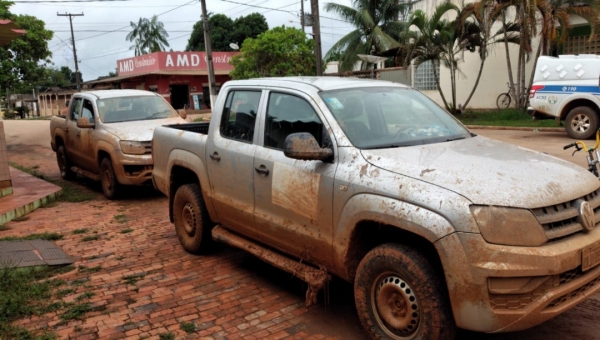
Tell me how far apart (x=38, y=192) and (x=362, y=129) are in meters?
7.06

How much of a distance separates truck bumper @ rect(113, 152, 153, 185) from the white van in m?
10.2

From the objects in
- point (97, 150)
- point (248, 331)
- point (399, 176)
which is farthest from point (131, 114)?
point (399, 176)

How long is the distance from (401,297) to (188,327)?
172cm

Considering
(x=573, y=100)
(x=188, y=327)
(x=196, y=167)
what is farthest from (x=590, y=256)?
(x=573, y=100)

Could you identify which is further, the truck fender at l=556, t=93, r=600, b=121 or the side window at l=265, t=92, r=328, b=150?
the truck fender at l=556, t=93, r=600, b=121

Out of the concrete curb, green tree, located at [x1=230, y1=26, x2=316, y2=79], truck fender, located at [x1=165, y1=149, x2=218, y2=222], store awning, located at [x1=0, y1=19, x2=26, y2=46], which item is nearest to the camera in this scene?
truck fender, located at [x1=165, y1=149, x2=218, y2=222]

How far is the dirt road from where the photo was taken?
3920 millimetres

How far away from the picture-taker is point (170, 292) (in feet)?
15.6

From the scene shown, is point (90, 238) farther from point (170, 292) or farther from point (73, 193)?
point (73, 193)

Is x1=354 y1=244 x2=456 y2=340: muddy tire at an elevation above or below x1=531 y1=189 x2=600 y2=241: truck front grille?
below

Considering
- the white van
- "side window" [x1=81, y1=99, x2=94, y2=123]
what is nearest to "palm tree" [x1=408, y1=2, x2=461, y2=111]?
the white van

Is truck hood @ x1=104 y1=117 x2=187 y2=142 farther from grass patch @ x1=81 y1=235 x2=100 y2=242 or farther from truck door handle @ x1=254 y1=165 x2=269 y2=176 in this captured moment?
truck door handle @ x1=254 y1=165 x2=269 y2=176

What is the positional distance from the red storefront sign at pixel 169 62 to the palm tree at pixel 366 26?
15.6 metres

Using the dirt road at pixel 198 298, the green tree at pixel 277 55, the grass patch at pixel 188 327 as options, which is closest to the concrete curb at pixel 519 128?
the green tree at pixel 277 55
